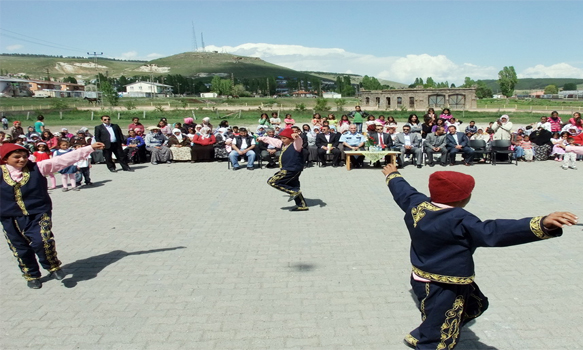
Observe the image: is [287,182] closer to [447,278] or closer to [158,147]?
[447,278]

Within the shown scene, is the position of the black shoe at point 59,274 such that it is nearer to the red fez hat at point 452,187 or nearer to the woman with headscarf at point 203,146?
the red fez hat at point 452,187

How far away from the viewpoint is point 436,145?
549 inches

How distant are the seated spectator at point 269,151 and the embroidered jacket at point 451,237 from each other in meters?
10.3

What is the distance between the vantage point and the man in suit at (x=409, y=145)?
13.8 m

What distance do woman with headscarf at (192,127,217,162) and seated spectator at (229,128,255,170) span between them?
4.79 feet

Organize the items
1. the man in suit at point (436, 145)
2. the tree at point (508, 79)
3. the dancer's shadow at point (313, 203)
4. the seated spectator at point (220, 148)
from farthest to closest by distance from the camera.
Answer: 1. the tree at point (508, 79)
2. the seated spectator at point (220, 148)
3. the man in suit at point (436, 145)
4. the dancer's shadow at point (313, 203)

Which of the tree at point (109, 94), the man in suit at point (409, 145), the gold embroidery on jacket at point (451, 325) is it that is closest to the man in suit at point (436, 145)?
the man in suit at point (409, 145)

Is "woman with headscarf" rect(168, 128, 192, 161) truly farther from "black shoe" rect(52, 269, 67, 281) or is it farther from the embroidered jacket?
the embroidered jacket

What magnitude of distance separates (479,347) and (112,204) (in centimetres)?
813

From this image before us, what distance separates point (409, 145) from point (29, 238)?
1148 centimetres

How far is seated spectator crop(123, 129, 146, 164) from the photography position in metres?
14.9

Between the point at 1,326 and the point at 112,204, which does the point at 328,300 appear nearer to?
the point at 1,326

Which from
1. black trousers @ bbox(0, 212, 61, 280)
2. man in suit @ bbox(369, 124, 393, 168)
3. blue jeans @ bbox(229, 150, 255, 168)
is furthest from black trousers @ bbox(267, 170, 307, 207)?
man in suit @ bbox(369, 124, 393, 168)

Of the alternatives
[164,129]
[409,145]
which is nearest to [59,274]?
[409,145]
